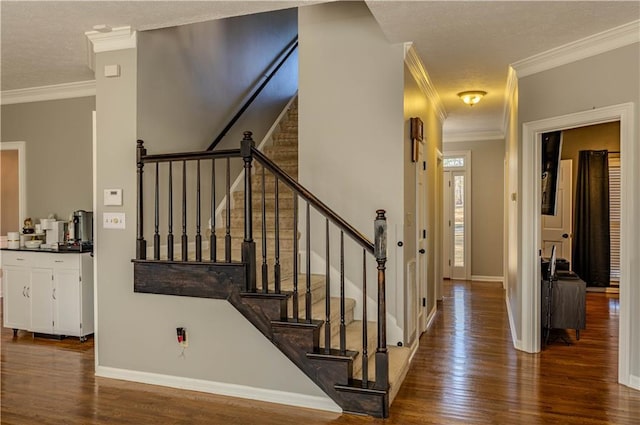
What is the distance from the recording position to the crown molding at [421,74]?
151 inches

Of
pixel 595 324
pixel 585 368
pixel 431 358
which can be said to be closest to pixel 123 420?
pixel 431 358

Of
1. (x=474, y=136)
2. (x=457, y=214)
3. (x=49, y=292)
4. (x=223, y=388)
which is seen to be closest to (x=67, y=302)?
(x=49, y=292)

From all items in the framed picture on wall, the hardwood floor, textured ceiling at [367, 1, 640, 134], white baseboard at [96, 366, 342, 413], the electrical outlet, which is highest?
textured ceiling at [367, 1, 640, 134]

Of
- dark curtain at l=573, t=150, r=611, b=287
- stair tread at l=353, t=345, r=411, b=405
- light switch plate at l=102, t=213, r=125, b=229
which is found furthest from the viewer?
dark curtain at l=573, t=150, r=611, b=287

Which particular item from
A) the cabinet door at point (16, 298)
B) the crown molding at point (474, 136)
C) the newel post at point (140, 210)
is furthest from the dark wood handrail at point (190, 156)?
the crown molding at point (474, 136)

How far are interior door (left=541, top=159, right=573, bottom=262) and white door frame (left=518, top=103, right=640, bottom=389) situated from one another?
3.51m

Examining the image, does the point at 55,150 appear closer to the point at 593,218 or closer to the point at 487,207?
the point at 487,207

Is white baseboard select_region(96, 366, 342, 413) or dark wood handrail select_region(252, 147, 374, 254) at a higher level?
dark wood handrail select_region(252, 147, 374, 254)

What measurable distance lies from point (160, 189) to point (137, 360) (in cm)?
136

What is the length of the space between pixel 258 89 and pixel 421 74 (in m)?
1.96

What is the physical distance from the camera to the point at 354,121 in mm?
3912

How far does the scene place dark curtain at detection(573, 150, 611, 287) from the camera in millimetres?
7281

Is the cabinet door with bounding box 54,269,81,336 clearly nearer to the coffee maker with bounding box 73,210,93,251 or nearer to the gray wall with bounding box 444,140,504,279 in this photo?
the coffee maker with bounding box 73,210,93,251

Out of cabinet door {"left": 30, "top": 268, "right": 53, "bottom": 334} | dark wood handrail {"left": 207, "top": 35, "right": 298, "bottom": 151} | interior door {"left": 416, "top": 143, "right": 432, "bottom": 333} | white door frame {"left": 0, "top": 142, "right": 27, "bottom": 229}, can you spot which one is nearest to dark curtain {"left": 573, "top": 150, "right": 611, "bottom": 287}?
interior door {"left": 416, "top": 143, "right": 432, "bottom": 333}
